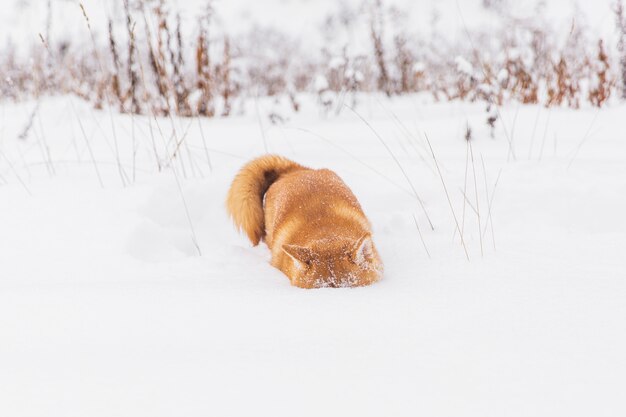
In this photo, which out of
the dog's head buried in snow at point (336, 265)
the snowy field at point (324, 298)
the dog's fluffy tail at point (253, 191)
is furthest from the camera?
the dog's fluffy tail at point (253, 191)

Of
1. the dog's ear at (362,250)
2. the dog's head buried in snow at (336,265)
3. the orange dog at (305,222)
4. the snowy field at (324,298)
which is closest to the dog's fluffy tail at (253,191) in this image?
the orange dog at (305,222)

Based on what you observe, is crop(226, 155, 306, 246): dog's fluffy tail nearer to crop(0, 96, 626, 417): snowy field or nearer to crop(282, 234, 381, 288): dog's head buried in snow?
crop(0, 96, 626, 417): snowy field

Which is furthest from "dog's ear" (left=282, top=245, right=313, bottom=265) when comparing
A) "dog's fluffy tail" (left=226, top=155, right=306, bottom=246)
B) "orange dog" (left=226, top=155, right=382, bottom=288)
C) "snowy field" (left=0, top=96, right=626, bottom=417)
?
"dog's fluffy tail" (left=226, top=155, right=306, bottom=246)

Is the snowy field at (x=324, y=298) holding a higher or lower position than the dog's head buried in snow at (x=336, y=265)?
higher

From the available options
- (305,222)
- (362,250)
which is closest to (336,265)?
(362,250)

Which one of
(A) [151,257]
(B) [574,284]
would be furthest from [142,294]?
(B) [574,284]

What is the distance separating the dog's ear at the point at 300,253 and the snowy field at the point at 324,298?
147 mm

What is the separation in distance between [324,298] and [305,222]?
770 mm

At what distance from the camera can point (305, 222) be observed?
2482 millimetres

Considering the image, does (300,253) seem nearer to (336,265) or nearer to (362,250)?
(336,265)

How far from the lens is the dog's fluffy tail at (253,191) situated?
2.76 metres

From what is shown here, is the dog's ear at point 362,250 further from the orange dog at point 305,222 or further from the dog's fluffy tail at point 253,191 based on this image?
the dog's fluffy tail at point 253,191

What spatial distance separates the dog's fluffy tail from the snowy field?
12 cm

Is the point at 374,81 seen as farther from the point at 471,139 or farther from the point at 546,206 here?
the point at 546,206
